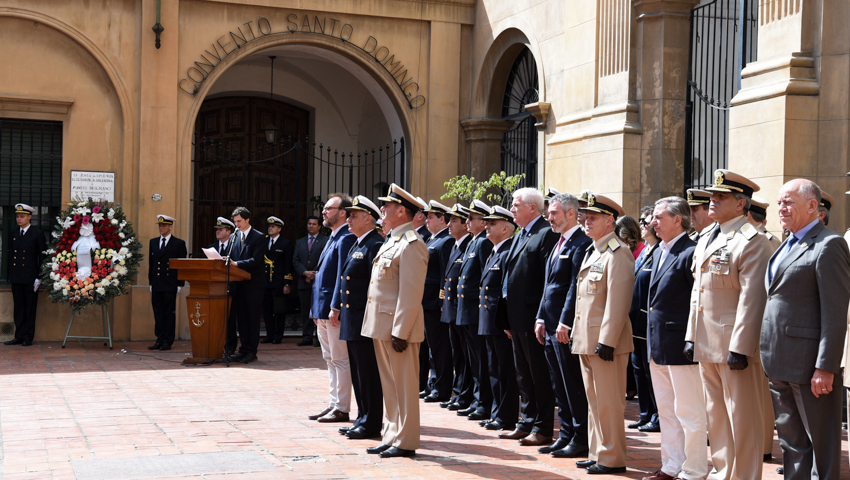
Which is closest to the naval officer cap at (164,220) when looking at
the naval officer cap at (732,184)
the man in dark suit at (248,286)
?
the man in dark suit at (248,286)

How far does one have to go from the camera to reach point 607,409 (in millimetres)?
5391

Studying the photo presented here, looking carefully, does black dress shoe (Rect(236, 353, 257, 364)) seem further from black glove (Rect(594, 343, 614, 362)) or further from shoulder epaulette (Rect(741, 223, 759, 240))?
shoulder epaulette (Rect(741, 223, 759, 240))

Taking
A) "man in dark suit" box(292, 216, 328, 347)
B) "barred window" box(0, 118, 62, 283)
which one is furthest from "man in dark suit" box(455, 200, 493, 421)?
"barred window" box(0, 118, 62, 283)

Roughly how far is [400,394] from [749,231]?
8.14ft

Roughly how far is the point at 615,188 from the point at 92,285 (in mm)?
6886

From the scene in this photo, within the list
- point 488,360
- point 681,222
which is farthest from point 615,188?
point 681,222

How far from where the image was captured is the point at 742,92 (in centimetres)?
837

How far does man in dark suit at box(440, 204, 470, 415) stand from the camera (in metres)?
7.84

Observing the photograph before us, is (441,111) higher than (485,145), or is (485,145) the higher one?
(441,111)

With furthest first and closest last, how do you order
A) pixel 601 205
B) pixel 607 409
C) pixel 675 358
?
1. pixel 601 205
2. pixel 607 409
3. pixel 675 358

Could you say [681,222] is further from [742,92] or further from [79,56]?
[79,56]

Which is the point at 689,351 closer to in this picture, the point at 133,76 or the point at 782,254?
the point at 782,254

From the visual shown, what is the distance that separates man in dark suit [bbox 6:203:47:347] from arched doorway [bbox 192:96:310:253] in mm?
3962

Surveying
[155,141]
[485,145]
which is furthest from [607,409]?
[155,141]
